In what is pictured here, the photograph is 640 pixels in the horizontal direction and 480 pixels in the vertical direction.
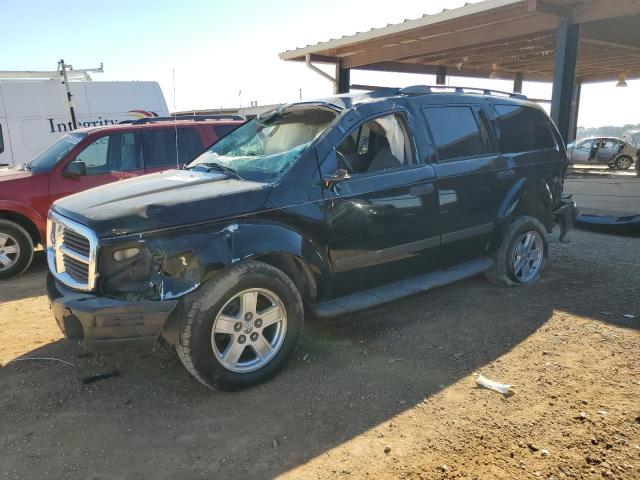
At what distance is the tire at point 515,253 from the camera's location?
4.99 m

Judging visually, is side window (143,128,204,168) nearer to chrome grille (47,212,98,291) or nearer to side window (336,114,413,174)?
chrome grille (47,212,98,291)

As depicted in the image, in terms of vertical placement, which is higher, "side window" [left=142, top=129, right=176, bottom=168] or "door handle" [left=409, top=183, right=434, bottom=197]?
"side window" [left=142, top=129, right=176, bottom=168]

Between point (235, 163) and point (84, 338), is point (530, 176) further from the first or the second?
point (84, 338)

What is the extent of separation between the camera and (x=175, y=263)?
2.98m

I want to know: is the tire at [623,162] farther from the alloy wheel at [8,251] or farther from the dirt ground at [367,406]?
the alloy wheel at [8,251]

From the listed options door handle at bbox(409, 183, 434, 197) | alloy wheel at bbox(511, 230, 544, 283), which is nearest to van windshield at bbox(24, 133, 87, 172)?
door handle at bbox(409, 183, 434, 197)

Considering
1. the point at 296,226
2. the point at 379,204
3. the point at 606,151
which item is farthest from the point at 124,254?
the point at 606,151

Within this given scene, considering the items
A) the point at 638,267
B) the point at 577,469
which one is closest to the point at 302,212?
the point at 577,469

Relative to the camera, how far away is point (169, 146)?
7047 millimetres

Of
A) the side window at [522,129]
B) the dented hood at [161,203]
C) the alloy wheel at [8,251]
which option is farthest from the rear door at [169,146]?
the side window at [522,129]

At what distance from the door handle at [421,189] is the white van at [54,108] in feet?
29.1

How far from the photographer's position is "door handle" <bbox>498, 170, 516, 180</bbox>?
479 cm

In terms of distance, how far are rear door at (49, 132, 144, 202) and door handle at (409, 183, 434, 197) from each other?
423 cm

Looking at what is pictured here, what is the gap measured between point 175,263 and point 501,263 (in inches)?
134
